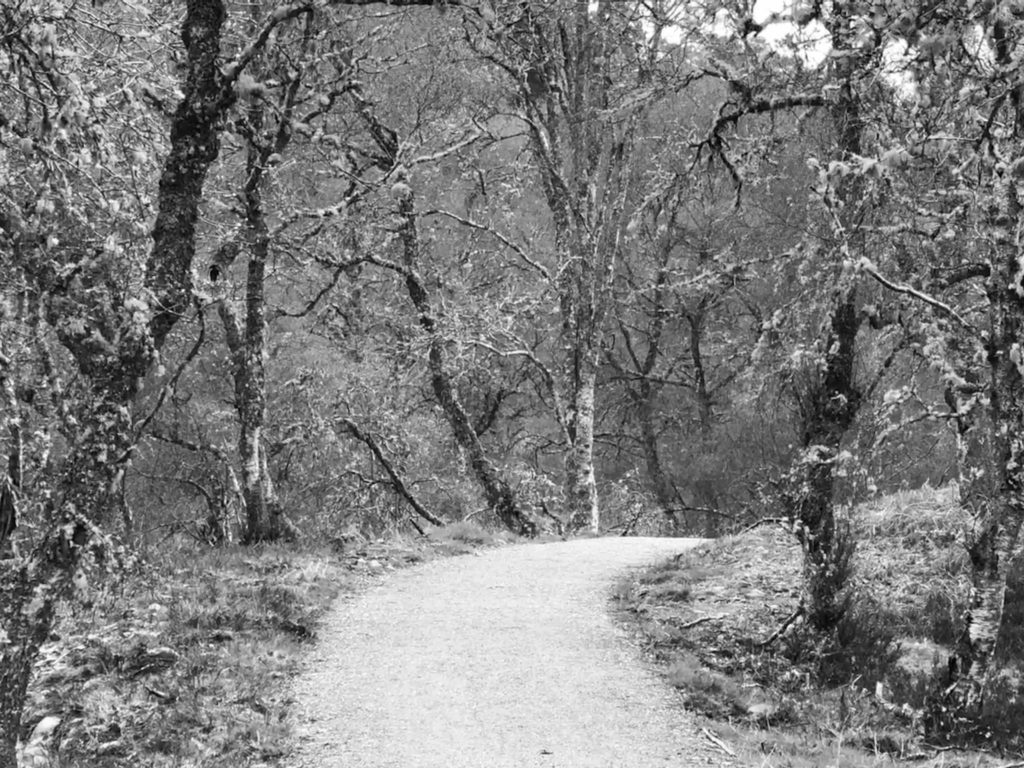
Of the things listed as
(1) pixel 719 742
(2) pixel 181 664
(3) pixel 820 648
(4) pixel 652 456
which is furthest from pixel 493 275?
(1) pixel 719 742

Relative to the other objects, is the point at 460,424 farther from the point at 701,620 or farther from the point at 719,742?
the point at 719,742

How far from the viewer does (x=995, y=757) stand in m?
5.49

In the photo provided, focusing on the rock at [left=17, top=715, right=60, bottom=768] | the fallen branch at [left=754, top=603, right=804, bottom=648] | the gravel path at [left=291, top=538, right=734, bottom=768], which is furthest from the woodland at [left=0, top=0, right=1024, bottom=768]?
the gravel path at [left=291, top=538, right=734, bottom=768]

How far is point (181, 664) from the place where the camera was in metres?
6.09

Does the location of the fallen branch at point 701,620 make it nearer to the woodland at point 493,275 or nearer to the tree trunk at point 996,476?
the woodland at point 493,275

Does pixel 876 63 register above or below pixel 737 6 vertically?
below

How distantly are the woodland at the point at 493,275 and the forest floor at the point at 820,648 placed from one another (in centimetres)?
46

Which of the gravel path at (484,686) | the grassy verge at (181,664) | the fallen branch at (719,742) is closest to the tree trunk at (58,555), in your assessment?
the grassy verge at (181,664)

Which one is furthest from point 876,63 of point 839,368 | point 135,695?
point 135,695

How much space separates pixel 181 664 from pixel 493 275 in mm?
12416

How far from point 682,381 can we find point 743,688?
16040mm

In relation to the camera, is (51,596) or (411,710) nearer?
(51,596)

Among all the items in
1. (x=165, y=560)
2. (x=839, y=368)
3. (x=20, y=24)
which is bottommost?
(x=165, y=560)

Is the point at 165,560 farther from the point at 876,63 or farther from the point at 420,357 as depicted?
the point at 876,63
